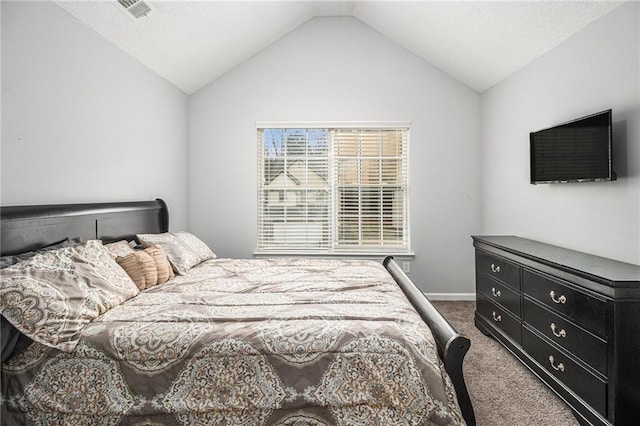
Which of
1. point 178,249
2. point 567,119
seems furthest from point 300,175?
point 567,119

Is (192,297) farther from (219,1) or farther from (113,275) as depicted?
(219,1)

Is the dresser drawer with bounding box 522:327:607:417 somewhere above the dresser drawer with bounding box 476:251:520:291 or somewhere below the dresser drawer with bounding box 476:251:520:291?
below

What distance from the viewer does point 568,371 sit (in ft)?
6.80

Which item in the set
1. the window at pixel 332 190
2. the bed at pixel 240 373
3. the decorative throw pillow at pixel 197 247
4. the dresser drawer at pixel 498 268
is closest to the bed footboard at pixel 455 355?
the bed at pixel 240 373

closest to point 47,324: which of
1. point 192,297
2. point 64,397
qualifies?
point 64,397

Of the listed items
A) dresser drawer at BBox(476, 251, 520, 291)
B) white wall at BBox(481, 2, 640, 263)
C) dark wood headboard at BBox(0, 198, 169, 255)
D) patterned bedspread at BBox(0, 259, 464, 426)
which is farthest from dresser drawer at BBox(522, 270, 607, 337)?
dark wood headboard at BBox(0, 198, 169, 255)

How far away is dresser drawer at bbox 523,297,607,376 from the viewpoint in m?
1.84

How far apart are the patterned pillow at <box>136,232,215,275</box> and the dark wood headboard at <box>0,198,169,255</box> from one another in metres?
0.22

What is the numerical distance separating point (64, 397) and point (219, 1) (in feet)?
9.84

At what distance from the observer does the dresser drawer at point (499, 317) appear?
2.70 metres

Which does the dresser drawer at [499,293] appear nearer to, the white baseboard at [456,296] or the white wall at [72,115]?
the white baseboard at [456,296]

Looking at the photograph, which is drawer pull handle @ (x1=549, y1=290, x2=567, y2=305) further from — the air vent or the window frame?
the air vent

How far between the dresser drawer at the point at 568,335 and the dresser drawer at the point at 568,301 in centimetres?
4

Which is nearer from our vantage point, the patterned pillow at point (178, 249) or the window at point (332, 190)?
the patterned pillow at point (178, 249)
